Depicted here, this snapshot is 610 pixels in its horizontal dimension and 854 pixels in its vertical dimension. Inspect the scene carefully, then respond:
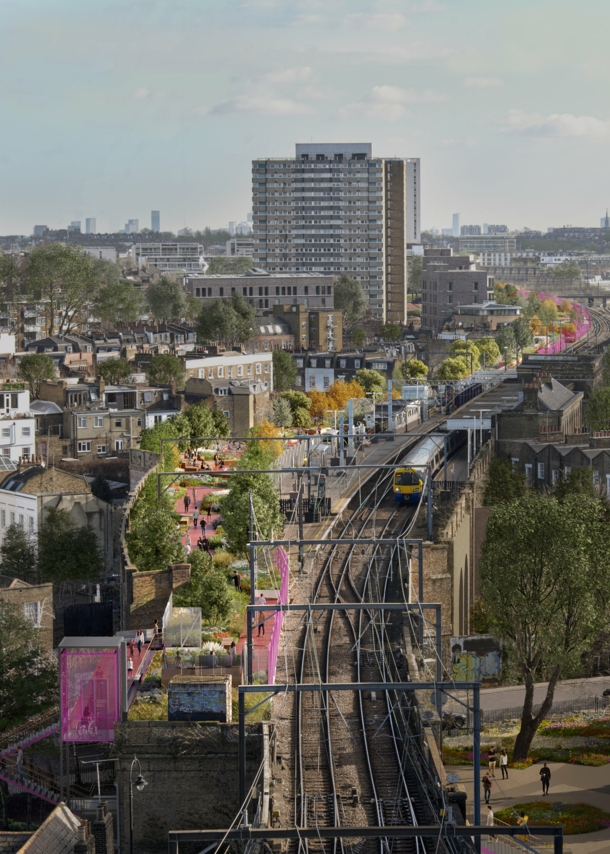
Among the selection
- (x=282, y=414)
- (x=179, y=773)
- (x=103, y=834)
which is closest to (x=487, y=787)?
(x=179, y=773)

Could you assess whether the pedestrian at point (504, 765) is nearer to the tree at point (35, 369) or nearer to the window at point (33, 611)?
the window at point (33, 611)

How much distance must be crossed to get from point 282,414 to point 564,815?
41337 mm

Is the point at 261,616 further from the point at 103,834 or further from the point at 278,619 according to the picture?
the point at 103,834

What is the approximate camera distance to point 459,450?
2082 inches

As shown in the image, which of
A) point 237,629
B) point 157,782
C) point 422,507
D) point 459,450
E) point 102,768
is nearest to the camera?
point 157,782

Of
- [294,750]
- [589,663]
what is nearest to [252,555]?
[294,750]

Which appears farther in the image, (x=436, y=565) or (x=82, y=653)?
(x=436, y=565)

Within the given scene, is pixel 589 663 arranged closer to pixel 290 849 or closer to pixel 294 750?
pixel 294 750

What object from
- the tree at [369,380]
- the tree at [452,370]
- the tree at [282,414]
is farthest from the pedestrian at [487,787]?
the tree at [452,370]

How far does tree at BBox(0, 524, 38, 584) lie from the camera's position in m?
46.4

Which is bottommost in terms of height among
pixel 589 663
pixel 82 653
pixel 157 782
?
pixel 589 663

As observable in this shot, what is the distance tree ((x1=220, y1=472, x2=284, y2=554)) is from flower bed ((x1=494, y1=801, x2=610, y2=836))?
875cm

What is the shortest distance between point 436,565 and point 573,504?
3.43 m

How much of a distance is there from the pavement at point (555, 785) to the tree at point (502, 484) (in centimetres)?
1511
